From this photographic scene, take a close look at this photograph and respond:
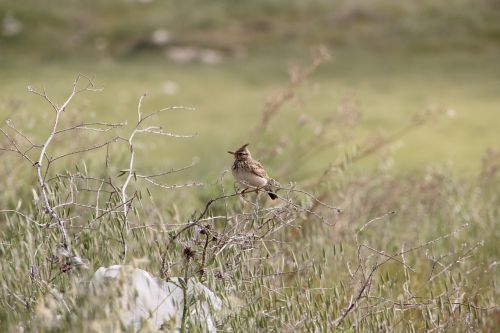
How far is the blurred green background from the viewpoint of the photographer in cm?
1697

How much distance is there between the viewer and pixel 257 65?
1080 inches

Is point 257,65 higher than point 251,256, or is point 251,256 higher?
point 257,65

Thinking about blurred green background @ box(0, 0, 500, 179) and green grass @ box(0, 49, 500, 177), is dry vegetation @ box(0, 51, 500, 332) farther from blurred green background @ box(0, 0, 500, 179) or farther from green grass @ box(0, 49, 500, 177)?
green grass @ box(0, 49, 500, 177)

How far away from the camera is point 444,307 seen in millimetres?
5684

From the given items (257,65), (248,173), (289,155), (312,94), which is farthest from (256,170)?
(257,65)

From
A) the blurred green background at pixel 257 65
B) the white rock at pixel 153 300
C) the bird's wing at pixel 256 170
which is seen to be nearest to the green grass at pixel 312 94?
the blurred green background at pixel 257 65

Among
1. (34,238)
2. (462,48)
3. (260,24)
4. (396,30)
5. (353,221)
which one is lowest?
(34,238)

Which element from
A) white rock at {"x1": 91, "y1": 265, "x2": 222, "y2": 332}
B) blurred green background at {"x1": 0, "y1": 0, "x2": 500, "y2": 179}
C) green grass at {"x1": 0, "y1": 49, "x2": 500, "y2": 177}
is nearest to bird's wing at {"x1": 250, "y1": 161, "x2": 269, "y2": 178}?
white rock at {"x1": 91, "y1": 265, "x2": 222, "y2": 332}

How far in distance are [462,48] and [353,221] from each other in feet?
75.1

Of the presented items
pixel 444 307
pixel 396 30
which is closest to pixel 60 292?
pixel 444 307

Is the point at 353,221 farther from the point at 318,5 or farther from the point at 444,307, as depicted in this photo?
the point at 318,5

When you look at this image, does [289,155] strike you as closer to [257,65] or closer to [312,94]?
[312,94]

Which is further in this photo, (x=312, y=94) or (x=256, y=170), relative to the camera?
(x=312, y=94)

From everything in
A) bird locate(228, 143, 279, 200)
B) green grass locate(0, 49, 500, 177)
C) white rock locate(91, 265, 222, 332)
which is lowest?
→ white rock locate(91, 265, 222, 332)
